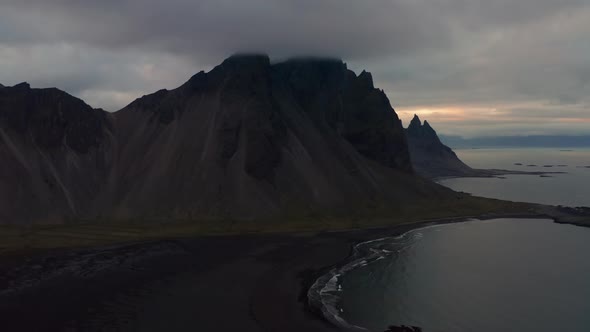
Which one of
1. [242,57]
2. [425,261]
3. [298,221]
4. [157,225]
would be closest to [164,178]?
[157,225]

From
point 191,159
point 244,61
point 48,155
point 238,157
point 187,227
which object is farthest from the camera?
point 244,61

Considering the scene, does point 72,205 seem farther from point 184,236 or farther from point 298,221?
point 298,221

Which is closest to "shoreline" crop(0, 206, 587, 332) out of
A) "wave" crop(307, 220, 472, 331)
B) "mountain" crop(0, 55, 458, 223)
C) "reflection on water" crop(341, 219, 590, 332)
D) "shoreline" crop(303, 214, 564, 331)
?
"shoreline" crop(303, 214, 564, 331)

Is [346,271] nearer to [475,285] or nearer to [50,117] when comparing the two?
[475,285]

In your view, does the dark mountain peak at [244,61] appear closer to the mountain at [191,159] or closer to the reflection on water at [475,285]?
the mountain at [191,159]

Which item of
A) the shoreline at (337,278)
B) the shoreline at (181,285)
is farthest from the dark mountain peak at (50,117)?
the shoreline at (337,278)

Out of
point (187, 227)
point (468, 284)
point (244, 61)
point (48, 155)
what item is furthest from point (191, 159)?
point (468, 284)

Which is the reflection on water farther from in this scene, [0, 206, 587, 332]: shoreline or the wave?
[0, 206, 587, 332]: shoreline
